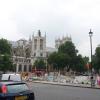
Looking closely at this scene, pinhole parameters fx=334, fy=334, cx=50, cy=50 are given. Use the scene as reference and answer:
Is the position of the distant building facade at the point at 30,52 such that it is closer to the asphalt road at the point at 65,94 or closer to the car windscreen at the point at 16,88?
the asphalt road at the point at 65,94

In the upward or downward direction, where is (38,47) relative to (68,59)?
upward

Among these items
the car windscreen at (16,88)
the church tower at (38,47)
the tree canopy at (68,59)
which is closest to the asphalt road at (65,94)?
the car windscreen at (16,88)

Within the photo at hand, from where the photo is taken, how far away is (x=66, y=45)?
11144cm

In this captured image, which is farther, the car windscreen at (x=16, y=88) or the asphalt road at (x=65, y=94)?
the asphalt road at (x=65, y=94)

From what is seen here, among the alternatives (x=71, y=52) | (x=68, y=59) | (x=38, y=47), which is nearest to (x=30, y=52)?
(x=38, y=47)

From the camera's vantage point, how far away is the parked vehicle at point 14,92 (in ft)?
43.8

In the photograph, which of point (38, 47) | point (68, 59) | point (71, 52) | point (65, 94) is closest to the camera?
point (65, 94)

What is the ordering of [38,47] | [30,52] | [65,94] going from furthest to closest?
[30,52] < [38,47] < [65,94]

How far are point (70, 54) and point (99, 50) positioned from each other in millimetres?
13614

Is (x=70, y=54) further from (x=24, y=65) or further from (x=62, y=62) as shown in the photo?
(x=24, y=65)

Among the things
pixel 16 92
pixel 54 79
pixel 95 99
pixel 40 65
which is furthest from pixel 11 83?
pixel 40 65

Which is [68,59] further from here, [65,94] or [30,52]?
[30,52]

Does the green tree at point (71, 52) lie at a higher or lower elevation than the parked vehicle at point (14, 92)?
higher

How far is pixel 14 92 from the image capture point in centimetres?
1357
